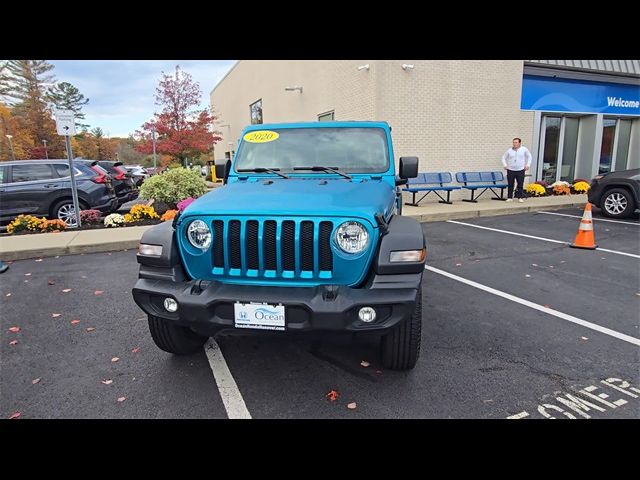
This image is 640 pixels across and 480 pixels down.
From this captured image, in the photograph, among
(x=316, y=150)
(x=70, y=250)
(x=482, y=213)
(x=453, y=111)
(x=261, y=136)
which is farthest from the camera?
(x=453, y=111)

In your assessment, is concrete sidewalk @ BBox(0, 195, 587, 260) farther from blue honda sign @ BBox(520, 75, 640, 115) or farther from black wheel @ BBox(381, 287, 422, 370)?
black wheel @ BBox(381, 287, 422, 370)

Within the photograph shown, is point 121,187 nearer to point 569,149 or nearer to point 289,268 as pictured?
point 289,268

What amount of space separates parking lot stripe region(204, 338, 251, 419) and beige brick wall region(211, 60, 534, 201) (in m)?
9.60

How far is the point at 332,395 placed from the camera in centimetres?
286

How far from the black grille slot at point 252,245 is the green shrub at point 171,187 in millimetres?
7909

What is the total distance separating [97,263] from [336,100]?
33.1 feet

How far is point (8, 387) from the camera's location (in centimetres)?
302

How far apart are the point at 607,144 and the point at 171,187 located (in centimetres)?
1693

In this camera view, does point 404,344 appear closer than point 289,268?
No

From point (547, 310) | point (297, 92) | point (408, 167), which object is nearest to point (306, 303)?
point (408, 167)

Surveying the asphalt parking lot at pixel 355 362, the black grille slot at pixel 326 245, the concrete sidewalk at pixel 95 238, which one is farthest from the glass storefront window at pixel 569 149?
the black grille slot at pixel 326 245
